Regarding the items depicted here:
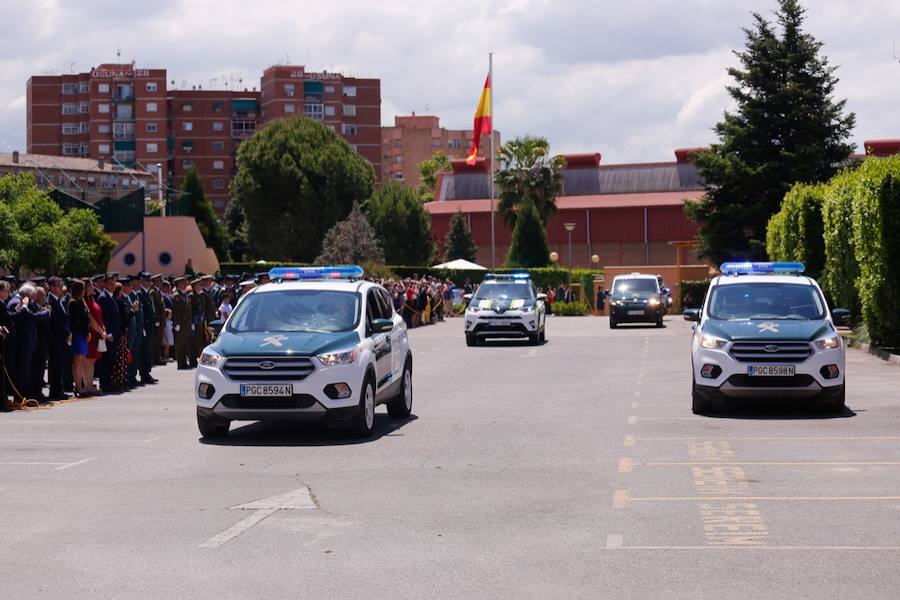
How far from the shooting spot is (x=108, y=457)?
1355 cm

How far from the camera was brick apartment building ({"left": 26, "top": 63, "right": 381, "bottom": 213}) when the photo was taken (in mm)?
151875

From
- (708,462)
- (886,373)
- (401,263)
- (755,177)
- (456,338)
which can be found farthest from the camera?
(401,263)

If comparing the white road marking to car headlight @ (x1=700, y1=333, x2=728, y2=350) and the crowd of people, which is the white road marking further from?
the crowd of people

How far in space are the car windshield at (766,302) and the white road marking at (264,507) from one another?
27.6ft

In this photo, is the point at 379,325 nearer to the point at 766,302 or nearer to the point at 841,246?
the point at 766,302

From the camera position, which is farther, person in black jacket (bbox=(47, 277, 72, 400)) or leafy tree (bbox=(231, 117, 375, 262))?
leafy tree (bbox=(231, 117, 375, 262))

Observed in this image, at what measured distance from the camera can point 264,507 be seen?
33.6 feet

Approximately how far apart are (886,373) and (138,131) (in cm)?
13499

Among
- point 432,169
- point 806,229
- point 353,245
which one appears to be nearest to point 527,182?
point 353,245

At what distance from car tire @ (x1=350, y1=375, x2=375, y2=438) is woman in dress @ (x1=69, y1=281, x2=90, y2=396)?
760cm

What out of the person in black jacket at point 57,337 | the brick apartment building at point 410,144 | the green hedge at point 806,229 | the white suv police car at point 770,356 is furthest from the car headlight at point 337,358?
the brick apartment building at point 410,144

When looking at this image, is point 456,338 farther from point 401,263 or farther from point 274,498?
point 401,263

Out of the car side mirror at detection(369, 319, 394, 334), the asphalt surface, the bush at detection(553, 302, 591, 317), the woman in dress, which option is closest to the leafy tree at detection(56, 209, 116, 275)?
the bush at detection(553, 302, 591, 317)

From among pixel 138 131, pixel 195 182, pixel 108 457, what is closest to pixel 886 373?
pixel 108 457
